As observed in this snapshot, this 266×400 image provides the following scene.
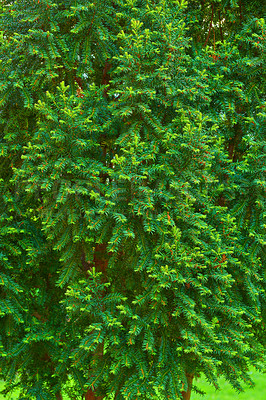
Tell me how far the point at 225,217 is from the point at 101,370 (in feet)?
5.95

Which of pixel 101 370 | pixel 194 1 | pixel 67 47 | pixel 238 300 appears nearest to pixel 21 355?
pixel 101 370

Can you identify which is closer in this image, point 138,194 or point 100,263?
point 138,194

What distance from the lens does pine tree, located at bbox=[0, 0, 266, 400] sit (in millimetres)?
3262

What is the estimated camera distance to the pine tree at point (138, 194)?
3.26 m

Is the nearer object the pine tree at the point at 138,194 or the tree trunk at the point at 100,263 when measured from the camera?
the pine tree at the point at 138,194

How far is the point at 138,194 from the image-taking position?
131 inches

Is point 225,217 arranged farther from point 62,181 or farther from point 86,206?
point 62,181

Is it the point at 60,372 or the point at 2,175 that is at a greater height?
the point at 2,175

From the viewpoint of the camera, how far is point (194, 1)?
14.1ft

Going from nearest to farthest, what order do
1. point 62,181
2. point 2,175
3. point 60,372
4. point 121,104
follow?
point 62,181, point 121,104, point 60,372, point 2,175

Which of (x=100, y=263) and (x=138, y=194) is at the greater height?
(x=138, y=194)

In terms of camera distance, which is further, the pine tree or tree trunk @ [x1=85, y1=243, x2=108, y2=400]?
tree trunk @ [x1=85, y1=243, x2=108, y2=400]

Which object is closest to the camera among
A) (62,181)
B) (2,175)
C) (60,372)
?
(62,181)

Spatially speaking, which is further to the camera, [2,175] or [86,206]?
[2,175]
